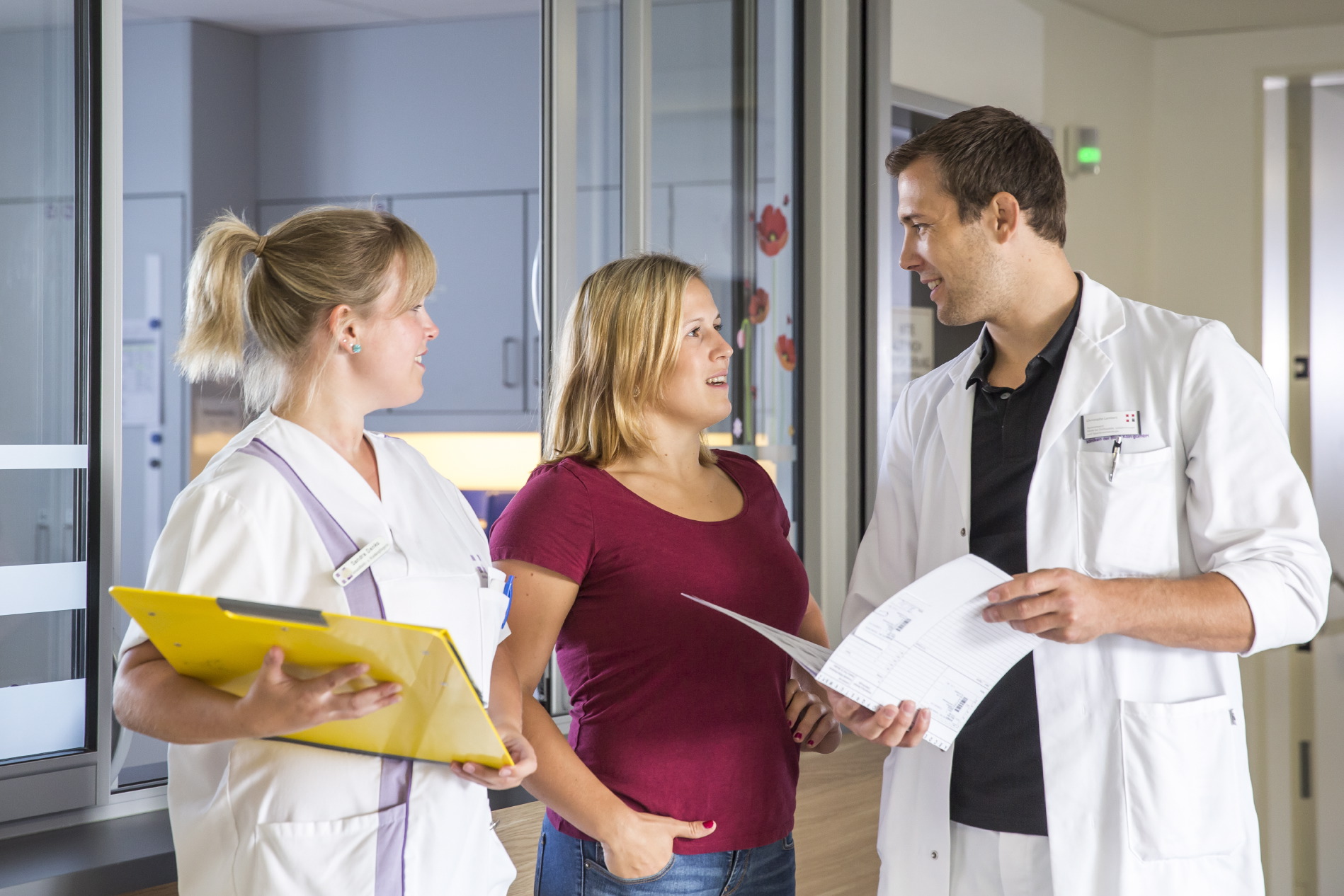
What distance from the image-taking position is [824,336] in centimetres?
341

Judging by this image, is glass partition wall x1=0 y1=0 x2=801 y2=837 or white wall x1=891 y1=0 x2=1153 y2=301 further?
white wall x1=891 y1=0 x2=1153 y2=301

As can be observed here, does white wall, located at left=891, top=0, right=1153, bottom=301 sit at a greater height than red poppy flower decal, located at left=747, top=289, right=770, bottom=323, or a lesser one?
greater

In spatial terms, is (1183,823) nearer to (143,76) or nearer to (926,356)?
(926,356)

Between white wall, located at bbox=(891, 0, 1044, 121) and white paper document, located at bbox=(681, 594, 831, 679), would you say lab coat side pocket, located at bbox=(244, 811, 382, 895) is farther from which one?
white wall, located at bbox=(891, 0, 1044, 121)

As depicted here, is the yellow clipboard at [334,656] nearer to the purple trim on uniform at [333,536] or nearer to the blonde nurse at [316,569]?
the blonde nurse at [316,569]

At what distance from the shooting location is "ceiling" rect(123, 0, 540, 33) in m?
4.56

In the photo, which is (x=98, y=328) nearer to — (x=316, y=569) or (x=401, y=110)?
(x=316, y=569)

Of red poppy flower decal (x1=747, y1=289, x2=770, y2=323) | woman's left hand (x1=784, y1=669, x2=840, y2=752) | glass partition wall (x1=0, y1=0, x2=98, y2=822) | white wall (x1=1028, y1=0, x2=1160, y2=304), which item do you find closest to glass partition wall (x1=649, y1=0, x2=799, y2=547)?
red poppy flower decal (x1=747, y1=289, x2=770, y2=323)

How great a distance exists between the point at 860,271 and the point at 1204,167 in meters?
1.65

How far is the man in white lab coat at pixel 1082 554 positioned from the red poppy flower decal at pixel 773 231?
5.33 feet

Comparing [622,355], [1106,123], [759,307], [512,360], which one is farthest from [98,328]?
[1106,123]

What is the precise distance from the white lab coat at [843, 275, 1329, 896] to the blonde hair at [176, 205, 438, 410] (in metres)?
0.87

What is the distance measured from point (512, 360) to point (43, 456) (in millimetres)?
3002

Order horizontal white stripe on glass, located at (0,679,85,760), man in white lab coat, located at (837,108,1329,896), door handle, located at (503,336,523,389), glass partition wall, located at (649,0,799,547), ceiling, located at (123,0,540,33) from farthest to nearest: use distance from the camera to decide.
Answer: door handle, located at (503,336,523,389) < ceiling, located at (123,0,540,33) < glass partition wall, located at (649,0,799,547) < horizontal white stripe on glass, located at (0,679,85,760) < man in white lab coat, located at (837,108,1329,896)
